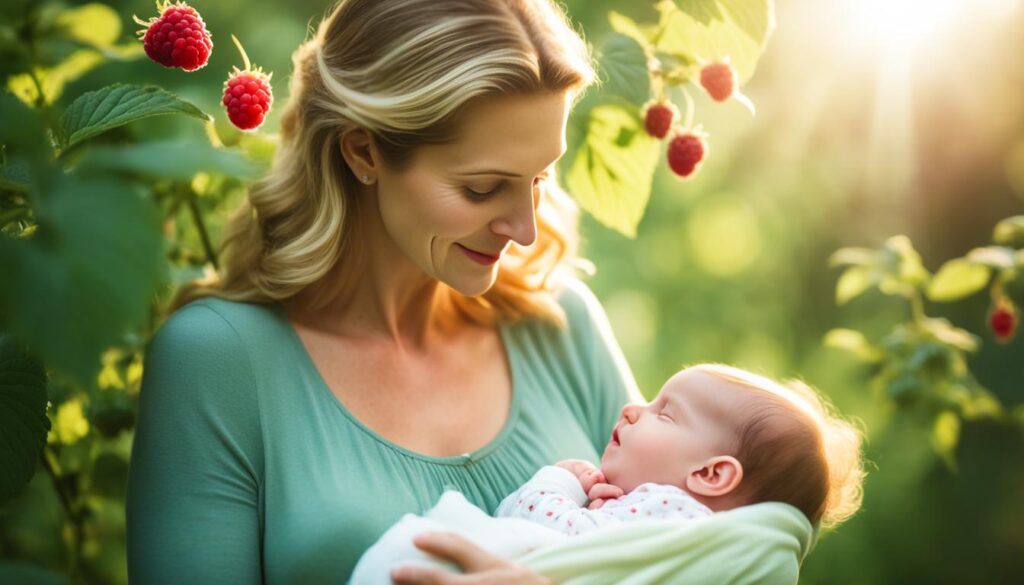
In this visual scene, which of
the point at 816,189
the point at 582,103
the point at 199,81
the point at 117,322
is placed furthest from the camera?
the point at 816,189

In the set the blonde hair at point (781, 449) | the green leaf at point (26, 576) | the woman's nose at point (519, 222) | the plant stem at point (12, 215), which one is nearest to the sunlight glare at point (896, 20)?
the blonde hair at point (781, 449)

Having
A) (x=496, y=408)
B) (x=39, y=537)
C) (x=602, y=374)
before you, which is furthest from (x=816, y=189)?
(x=39, y=537)

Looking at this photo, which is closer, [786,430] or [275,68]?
[786,430]

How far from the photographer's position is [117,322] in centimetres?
80

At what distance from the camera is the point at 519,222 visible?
1442 millimetres

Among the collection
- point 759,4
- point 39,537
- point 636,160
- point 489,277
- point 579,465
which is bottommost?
point 39,537

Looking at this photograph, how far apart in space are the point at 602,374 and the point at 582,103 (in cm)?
50

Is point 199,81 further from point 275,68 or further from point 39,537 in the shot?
point 39,537

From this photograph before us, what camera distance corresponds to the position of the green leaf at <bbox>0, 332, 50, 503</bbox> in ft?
3.61

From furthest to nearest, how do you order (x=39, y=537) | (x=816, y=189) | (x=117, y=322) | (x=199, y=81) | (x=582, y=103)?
1. (x=816, y=189)
2. (x=199, y=81)
3. (x=39, y=537)
4. (x=582, y=103)
5. (x=117, y=322)

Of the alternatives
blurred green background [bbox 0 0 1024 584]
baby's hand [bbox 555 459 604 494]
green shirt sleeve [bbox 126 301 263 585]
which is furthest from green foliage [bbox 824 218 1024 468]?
green shirt sleeve [bbox 126 301 263 585]

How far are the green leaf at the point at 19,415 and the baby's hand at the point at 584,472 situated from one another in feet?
2.41

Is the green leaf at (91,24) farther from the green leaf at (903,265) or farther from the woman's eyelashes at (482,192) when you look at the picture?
the green leaf at (903,265)

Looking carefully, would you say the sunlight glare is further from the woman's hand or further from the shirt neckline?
the woman's hand
